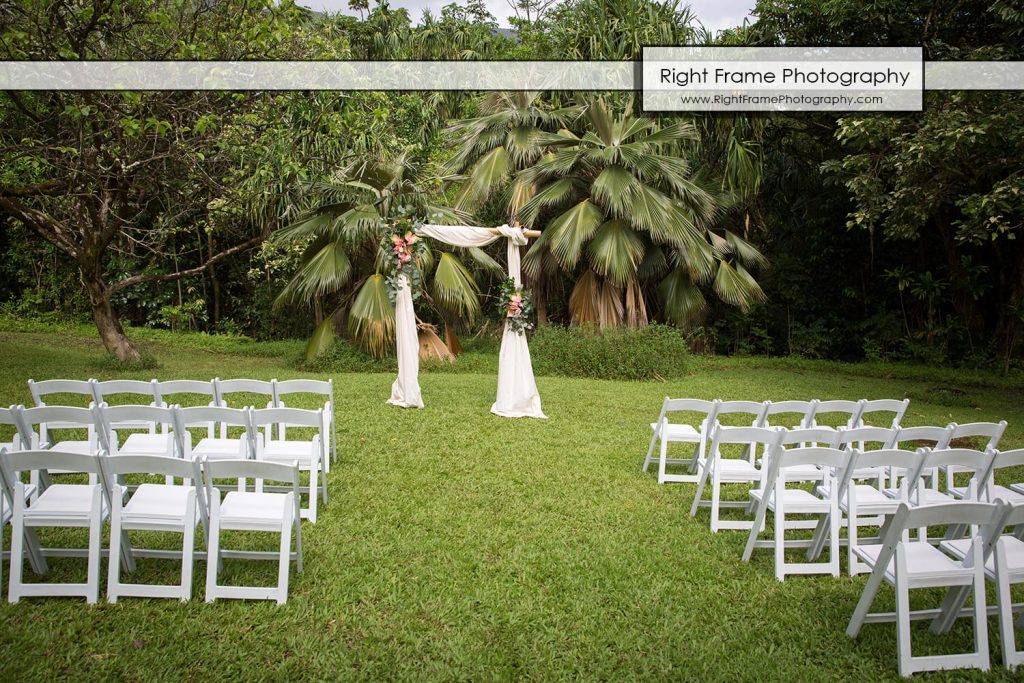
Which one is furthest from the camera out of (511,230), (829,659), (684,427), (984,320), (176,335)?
(176,335)

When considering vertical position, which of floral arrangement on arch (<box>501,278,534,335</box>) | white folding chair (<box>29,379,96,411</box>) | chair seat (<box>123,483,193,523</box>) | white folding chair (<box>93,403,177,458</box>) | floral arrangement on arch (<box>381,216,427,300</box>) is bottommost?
chair seat (<box>123,483,193,523</box>)

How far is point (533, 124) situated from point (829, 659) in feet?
48.1

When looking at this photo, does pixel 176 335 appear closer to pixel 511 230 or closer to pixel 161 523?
pixel 511 230

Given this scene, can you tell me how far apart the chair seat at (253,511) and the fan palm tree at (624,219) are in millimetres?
10895

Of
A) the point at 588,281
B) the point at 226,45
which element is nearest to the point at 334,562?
the point at 226,45

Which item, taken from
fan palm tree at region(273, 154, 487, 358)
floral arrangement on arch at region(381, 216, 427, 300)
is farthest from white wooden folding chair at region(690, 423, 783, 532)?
fan palm tree at region(273, 154, 487, 358)

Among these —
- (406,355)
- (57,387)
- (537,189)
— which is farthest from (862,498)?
(537,189)

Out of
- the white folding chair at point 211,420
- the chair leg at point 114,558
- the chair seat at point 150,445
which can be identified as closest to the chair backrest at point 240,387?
the chair seat at point 150,445

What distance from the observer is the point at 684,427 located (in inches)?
289

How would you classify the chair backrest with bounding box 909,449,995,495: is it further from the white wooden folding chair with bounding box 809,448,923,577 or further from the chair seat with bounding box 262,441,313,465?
the chair seat with bounding box 262,441,313,465

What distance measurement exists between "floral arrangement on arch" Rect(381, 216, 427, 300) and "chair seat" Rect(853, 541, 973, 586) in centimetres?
740

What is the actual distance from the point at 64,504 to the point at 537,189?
13.1m

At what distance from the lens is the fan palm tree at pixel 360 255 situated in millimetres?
14250

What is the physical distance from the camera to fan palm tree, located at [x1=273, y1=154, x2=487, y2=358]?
14250 millimetres
